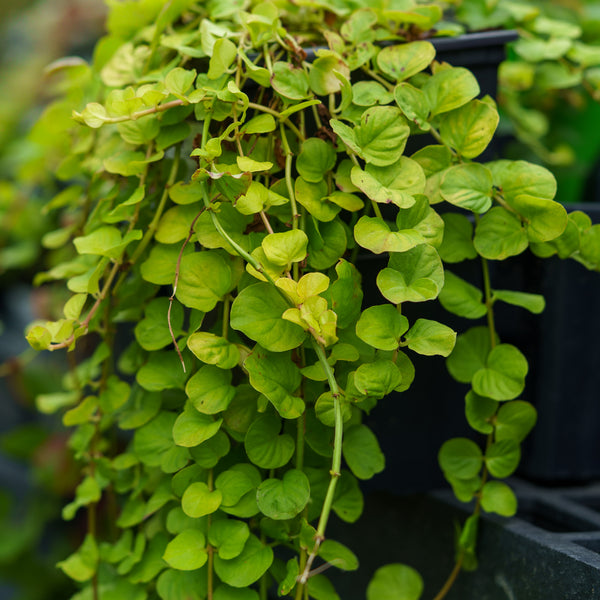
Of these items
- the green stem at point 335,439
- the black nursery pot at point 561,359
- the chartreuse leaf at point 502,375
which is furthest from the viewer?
the black nursery pot at point 561,359

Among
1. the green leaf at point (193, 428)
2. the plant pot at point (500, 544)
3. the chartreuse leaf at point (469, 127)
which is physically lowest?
the plant pot at point (500, 544)

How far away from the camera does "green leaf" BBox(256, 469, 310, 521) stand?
1.49ft

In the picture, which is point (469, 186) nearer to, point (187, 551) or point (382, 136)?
point (382, 136)

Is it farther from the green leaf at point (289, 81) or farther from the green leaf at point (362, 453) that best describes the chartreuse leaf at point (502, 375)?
the green leaf at point (289, 81)

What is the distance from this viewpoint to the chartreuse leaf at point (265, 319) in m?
0.45

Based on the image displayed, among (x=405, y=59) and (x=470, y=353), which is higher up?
(x=405, y=59)

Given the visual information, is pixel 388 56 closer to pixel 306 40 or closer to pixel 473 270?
pixel 306 40

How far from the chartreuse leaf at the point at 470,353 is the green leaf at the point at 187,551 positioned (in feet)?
0.81

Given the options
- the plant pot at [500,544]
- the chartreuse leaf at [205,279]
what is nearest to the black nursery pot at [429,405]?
the plant pot at [500,544]

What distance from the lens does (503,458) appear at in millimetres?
553

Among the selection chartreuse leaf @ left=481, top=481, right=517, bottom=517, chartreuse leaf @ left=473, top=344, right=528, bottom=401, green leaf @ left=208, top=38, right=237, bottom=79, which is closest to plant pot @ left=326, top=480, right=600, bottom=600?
chartreuse leaf @ left=481, top=481, right=517, bottom=517

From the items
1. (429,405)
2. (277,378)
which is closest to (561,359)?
(429,405)

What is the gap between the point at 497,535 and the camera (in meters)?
0.58

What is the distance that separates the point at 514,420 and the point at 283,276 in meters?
0.25
